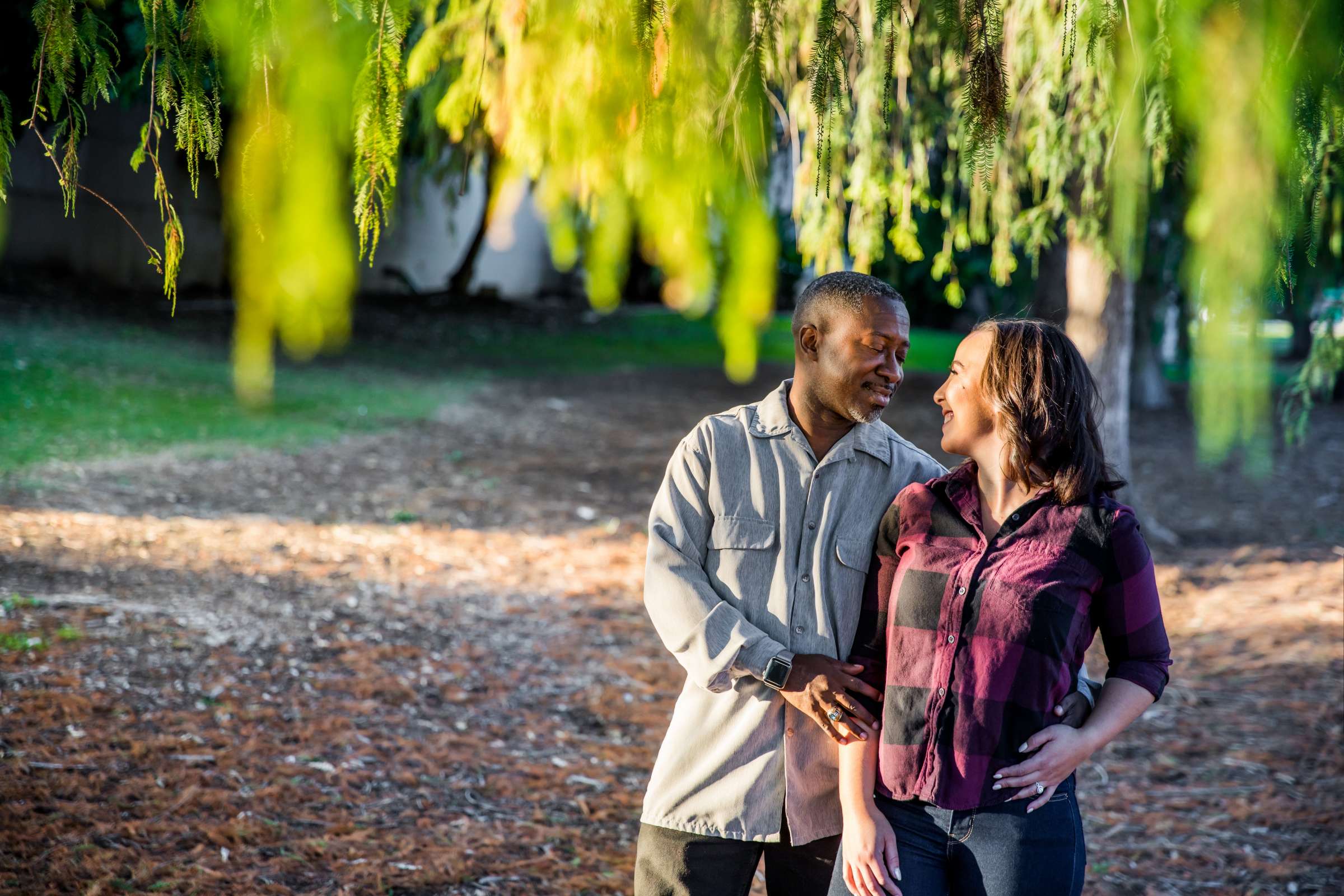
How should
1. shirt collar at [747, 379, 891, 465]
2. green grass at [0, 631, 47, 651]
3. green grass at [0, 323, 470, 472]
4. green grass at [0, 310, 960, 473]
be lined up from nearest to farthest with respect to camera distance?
shirt collar at [747, 379, 891, 465], green grass at [0, 631, 47, 651], green grass at [0, 323, 470, 472], green grass at [0, 310, 960, 473]

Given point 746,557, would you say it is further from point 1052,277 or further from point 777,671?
point 1052,277

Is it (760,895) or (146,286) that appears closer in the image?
(760,895)

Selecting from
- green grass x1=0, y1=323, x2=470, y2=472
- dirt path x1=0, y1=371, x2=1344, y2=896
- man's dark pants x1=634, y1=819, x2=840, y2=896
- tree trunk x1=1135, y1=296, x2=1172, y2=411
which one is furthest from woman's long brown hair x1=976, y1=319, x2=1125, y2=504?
tree trunk x1=1135, y1=296, x2=1172, y2=411

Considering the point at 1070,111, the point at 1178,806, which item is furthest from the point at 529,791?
the point at 1070,111

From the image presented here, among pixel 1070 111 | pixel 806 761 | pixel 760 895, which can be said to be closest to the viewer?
pixel 806 761

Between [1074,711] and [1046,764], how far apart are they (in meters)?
0.12

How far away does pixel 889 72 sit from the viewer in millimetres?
1666

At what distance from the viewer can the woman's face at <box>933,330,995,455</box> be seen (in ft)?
6.37

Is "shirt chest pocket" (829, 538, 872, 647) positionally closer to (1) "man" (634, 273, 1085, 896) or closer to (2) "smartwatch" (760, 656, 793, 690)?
(1) "man" (634, 273, 1085, 896)

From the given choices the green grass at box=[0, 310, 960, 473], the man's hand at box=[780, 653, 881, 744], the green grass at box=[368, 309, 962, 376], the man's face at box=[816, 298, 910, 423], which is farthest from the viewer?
the green grass at box=[368, 309, 962, 376]

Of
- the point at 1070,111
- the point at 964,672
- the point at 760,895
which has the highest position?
the point at 1070,111

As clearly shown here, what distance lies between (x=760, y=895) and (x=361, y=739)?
1.58m

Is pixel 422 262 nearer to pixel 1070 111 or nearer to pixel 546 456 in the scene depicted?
pixel 546 456

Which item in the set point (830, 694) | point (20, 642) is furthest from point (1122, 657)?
point (20, 642)
